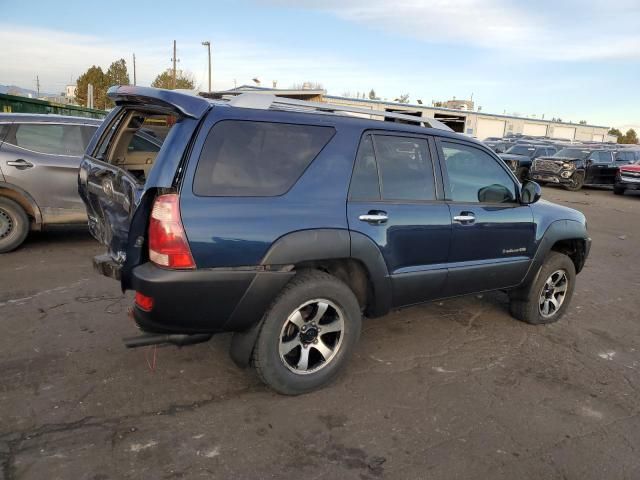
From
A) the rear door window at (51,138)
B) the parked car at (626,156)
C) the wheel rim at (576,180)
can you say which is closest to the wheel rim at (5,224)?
the rear door window at (51,138)

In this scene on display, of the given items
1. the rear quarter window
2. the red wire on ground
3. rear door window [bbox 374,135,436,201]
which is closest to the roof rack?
the rear quarter window

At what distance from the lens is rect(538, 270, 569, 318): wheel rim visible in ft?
15.2

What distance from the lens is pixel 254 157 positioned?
2879 mm

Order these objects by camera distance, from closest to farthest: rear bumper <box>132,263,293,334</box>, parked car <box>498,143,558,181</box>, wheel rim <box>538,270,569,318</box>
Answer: rear bumper <box>132,263,293,334</box> → wheel rim <box>538,270,569,318</box> → parked car <box>498,143,558,181</box>

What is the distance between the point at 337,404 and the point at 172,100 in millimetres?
2126

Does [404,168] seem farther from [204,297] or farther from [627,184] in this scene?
[627,184]

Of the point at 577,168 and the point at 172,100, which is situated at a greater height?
the point at 172,100

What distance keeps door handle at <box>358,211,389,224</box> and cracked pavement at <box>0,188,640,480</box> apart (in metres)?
1.14

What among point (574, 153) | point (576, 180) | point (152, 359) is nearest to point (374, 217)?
point (152, 359)

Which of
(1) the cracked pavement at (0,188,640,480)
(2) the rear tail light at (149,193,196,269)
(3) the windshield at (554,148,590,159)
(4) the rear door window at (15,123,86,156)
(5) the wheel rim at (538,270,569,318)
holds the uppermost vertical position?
(3) the windshield at (554,148,590,159)

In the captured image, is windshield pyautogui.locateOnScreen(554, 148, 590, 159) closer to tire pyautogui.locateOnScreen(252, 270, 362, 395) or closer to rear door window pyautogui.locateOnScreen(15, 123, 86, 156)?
rear door window pyautogui.locateOnScreen(15, 123, 86, 156)

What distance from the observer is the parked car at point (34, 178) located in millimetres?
6004

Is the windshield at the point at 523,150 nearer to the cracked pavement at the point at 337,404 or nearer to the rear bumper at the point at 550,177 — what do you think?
the rear bumper at the point at 550,177

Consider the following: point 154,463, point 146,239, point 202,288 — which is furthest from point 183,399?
point 146,239
